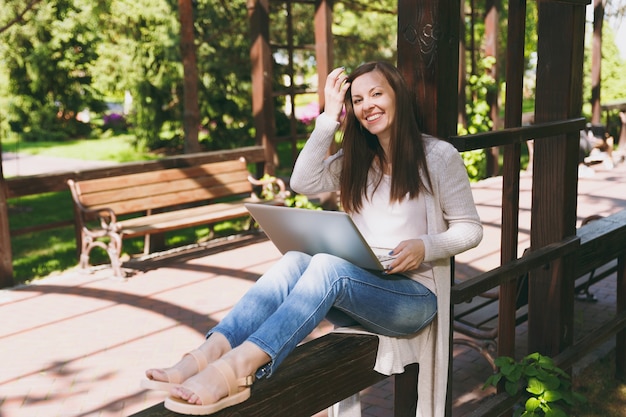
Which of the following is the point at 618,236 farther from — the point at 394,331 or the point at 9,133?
the point at 9,133

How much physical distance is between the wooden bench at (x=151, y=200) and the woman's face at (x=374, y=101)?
452cm

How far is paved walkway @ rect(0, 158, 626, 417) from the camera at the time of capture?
402 centimetres

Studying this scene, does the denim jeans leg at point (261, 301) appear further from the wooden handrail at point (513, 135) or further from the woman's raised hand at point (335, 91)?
Answer: the wooden handrail at point (513, 135)

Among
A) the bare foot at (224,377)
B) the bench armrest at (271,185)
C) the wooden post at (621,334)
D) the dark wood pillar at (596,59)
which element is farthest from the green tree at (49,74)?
the bare foot at (224,377)

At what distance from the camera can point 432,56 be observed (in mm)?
2506

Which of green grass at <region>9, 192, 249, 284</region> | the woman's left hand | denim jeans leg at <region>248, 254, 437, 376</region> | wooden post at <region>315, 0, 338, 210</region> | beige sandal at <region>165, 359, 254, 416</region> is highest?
wooden post at <region>315, 0, 338, 210</region>

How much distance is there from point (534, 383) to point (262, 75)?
6.02m

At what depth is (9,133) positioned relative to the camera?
66.0ft

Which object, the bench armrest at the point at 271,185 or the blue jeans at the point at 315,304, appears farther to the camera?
the bench armrest at the point at 271,185

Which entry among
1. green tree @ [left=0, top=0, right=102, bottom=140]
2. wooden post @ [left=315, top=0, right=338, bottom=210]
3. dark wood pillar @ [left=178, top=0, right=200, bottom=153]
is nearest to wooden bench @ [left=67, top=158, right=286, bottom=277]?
wooden post @ [left=315, top=0, right=338, bottom=210]

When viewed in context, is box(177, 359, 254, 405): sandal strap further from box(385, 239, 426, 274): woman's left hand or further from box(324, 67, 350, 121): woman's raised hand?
box(324, 67, 350, 121): woman's raised hand

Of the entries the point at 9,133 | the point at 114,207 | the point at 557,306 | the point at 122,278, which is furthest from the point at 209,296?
the point at 9,133

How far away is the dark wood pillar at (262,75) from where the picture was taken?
840 cm

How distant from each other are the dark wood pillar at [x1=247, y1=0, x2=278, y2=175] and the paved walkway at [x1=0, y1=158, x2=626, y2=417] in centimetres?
139
